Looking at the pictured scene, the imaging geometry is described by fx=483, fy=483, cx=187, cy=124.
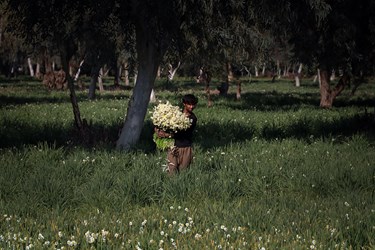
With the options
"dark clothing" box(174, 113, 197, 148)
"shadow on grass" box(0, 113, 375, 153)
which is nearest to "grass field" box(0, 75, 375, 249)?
"shadow on grass" box(0, 113, 375, 153)

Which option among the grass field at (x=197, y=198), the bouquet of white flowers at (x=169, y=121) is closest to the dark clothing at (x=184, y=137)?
the bouquet of white flowers at (x=169, y=121)

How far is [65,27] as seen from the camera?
13141 mm

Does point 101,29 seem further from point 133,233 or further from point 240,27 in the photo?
point 133,233

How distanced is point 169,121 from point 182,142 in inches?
23.2

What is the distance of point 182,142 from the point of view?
8.84 meters

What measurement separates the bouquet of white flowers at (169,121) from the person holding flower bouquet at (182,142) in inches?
3.1

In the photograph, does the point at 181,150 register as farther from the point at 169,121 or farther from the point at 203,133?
the point at 203,133

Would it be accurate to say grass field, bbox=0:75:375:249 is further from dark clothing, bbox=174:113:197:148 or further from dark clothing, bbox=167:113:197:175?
dark clothing, bbox=174:113:197:148

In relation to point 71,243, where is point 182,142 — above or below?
above

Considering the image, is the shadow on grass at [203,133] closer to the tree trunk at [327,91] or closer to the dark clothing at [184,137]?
the dark clothing at [184,137]

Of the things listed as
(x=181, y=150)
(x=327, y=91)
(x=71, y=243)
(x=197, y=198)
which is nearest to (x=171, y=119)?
(x=181, y=150)

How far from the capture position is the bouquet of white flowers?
8.45 meters

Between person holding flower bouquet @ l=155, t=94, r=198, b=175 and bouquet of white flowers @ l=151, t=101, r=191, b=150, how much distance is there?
0.08m

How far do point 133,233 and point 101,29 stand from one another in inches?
322
